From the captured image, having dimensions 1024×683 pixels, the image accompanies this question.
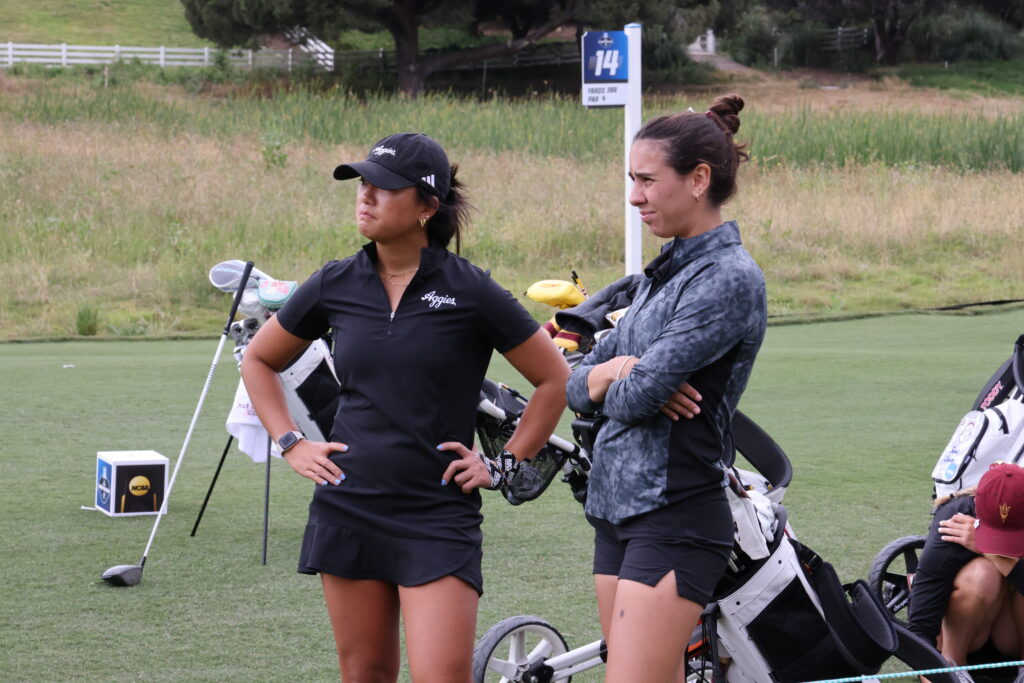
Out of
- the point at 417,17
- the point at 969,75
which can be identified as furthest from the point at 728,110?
the point at 969,75

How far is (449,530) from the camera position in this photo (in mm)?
2887

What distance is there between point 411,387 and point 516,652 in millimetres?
1226

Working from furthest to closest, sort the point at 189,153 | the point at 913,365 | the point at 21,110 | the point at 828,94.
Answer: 1. the point at 828,94
2. the point at 21,110
3. the point at 189,153
4. the point at 913,365

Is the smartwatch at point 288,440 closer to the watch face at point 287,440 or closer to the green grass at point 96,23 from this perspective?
the watch face at point 287,440

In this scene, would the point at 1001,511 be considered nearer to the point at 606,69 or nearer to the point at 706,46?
the point at 606,69

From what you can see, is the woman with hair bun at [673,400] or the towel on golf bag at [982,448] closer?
the woman with hair bun at [673,400]

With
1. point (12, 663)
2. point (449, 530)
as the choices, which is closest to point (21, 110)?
point (12, 663)

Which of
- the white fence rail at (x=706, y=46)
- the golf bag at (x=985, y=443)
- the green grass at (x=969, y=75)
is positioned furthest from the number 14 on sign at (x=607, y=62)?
the white fence rail at (x=706, y=46)

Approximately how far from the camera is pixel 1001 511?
3.55 metres

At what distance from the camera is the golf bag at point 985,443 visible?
391cm

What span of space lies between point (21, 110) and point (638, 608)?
26.2 meters

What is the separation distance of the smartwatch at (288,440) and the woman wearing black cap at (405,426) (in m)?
0.06

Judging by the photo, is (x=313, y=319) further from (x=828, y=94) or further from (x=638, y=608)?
(x=828, y=94)

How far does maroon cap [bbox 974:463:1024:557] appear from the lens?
3.53 meters
